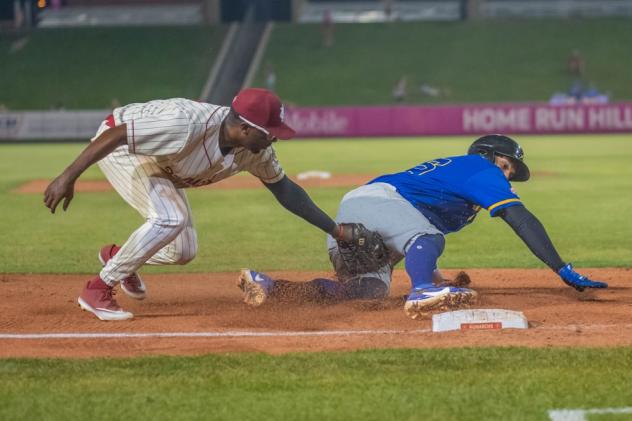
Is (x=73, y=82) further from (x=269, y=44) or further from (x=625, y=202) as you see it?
(x=625, y=202)

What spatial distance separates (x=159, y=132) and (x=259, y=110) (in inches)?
22.8

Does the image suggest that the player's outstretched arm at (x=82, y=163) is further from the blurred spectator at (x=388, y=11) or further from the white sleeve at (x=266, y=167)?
the blurred spectator at (x=388, y=11)

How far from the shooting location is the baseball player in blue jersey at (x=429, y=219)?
21.1 ft

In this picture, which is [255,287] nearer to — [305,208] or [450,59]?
[305,208]

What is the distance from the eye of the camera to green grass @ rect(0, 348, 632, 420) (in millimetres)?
4355

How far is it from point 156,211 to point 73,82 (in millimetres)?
36023

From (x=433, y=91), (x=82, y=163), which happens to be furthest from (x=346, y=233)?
(x=433, y=91)

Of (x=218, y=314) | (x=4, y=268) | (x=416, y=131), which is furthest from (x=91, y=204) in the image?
(x=416, y=131)

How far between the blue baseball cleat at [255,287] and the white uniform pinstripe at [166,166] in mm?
412

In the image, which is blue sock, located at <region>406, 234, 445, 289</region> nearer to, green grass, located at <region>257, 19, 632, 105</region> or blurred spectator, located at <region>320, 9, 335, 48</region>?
green grass, located at <region>257, 19, 632, 105</region>

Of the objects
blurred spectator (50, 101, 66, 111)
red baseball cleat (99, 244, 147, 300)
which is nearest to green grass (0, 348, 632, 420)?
red baseball cleat (99, 244, 147, 300)

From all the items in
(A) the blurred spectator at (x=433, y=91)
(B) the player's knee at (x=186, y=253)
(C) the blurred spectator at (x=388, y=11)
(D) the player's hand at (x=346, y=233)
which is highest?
(D) the player's hand at (x=346, y=233)

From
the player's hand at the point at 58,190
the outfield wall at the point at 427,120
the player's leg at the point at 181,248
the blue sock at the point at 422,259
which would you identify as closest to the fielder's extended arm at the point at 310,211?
the blue sock at the point at 422,259

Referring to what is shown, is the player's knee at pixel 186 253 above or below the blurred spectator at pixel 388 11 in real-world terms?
above
